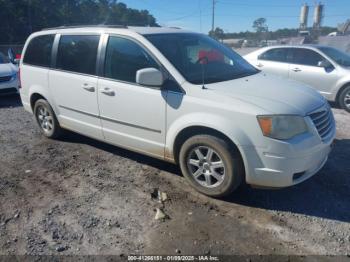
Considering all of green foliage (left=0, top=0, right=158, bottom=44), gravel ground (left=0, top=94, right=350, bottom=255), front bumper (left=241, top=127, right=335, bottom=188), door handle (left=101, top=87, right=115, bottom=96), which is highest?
green foliage (left=0, top=0, right=158, bottom=44)

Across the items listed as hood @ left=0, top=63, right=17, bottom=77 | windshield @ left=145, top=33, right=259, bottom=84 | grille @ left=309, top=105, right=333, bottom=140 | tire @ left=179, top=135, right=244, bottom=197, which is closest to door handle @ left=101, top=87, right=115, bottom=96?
windshield @ left=145, top=33, right=259, bottom=84

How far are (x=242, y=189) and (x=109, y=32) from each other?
2654mm

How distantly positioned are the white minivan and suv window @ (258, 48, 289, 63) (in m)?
4.37

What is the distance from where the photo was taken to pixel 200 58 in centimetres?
414

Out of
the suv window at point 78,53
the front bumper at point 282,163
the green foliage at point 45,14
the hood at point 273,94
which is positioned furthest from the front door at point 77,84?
the green foliage at point 45,14

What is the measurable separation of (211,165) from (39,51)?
3677 millimetres

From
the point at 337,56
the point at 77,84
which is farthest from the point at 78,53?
the point at 337,56

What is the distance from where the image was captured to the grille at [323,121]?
3.43 meters

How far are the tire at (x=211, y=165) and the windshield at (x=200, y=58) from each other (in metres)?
0.71

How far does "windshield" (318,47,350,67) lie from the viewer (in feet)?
26.0

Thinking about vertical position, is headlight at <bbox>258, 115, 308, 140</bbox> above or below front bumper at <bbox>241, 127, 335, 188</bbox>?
above

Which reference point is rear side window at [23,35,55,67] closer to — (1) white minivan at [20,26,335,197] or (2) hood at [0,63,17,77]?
(1) white minivan at [20,26,335,197]

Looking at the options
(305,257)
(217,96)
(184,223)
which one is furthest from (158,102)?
(305,257)

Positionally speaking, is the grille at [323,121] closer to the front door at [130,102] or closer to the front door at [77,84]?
the front door at [130,102]
